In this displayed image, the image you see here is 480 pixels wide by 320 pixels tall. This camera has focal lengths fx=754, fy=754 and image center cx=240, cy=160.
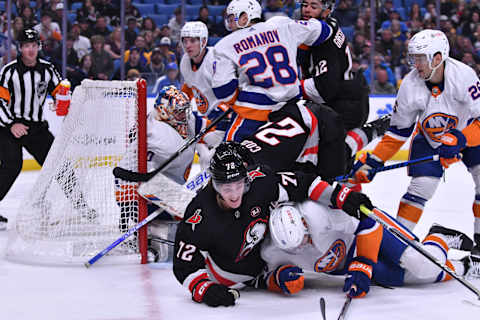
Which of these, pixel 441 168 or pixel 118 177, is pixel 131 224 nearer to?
pixel 118 177

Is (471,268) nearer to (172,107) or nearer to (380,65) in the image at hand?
(172,107)

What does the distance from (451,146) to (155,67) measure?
491 centimetres

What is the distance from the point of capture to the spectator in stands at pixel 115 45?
766 centimetres

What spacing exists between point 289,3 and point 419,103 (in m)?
5.43

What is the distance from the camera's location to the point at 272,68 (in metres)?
3.45

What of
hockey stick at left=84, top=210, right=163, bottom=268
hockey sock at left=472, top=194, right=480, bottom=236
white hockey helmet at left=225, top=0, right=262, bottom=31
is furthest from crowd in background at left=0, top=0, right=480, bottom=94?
hockey stick at left=84, top=210, right=163, bottom=268

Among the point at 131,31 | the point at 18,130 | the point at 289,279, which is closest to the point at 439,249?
the point at 289,279

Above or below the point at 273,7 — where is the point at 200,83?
below

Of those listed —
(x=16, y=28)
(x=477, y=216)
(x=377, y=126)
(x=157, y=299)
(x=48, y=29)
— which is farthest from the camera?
(x=48, y=29)

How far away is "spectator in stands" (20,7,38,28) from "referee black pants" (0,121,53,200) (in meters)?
3.21

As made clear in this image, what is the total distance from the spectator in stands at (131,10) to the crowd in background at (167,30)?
0.4 inches

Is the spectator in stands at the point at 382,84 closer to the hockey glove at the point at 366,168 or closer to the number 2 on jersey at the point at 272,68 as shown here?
the hockey glove at the point at 366,168

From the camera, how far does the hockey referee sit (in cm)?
Answer: 444

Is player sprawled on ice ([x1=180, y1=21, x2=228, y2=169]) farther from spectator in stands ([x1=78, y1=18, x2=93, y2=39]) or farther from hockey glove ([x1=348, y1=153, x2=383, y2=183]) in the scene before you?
spectator in stands ([x1=78, y1=18, x2=93, y2=39])
